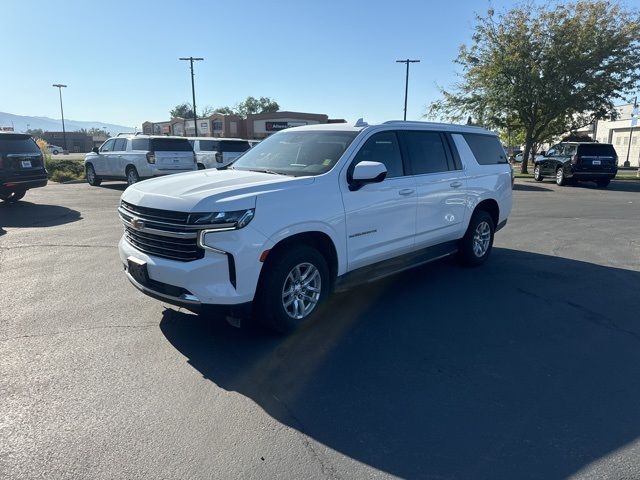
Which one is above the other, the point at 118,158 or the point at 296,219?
the point at 118,158

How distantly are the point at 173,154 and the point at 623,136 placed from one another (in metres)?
50.9

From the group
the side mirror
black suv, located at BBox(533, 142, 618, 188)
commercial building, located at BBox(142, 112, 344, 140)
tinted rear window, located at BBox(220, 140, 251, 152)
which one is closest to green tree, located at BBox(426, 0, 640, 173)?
black suv, located at BBox(533, 142, 618, 188)

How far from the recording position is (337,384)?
356 cm

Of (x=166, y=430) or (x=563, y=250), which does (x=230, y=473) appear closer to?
(x=166, y=430)

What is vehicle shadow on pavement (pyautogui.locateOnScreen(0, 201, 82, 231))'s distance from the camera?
9594 millimetres

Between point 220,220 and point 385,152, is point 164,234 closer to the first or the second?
point 220,220

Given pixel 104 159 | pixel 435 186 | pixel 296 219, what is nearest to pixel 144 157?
pixel 104 159

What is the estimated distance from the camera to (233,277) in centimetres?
376

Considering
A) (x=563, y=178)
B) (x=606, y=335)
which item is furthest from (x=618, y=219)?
(x=563, y=178)

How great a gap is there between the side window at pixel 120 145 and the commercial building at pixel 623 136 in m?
45.8

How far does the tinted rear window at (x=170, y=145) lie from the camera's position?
15.6 m

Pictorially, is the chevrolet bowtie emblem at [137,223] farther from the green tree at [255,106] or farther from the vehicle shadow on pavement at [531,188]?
the green tree at [255,106]

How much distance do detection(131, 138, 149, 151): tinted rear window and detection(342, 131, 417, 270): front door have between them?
12360mm

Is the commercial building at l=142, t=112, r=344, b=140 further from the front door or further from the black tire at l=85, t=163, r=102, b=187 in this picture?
the front door
